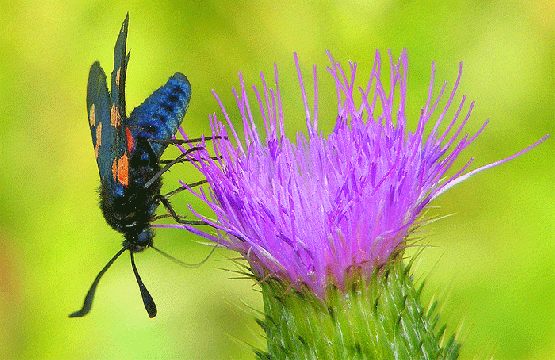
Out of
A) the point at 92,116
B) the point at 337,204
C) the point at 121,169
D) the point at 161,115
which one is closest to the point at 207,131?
the point at 161,115

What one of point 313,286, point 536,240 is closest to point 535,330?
point 536,240

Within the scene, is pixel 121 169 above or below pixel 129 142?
below

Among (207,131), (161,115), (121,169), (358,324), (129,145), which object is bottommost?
(358,324)

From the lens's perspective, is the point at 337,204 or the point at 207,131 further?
the point at 207,131

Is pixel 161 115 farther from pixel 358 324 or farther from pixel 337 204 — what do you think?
Result: pixel 358 324

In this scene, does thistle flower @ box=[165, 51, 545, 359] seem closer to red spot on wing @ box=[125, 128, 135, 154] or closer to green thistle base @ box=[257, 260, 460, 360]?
green thistle base @ box=[257, 260, 460, 360]

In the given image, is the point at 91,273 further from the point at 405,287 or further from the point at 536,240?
the point at 536,240

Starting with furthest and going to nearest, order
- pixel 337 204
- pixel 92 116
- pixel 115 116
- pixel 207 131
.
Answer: pixel 207 131 → pixel 92 116 → pixel 115 116 → pixel 337 204

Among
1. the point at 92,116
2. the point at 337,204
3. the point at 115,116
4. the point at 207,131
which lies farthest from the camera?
the point at 207,131
